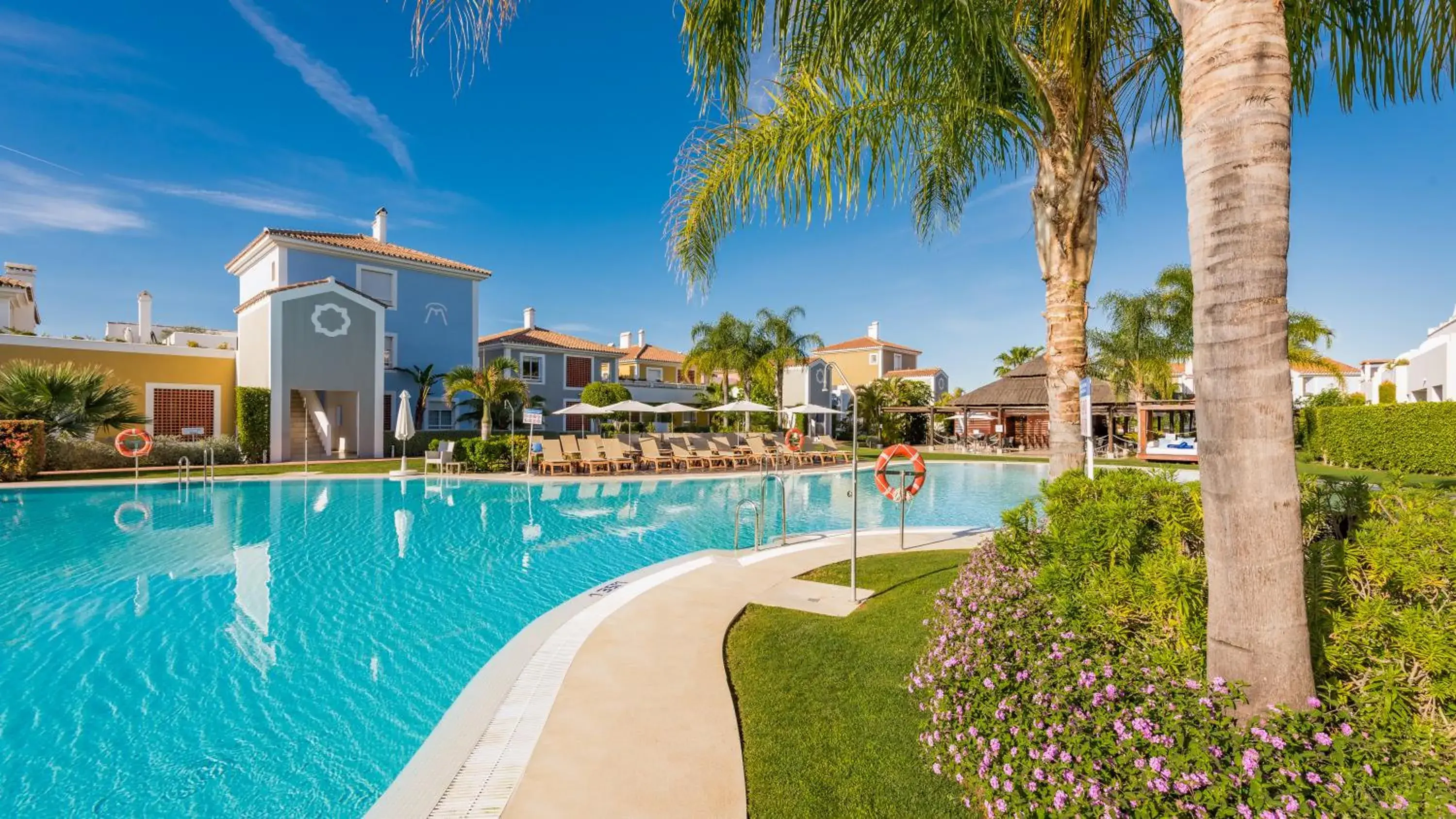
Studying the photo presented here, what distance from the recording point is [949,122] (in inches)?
236

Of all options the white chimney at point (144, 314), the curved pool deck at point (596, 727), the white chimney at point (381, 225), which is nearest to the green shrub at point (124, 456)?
the white chimney at point (144, 314)

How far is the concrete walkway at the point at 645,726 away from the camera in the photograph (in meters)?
3.08

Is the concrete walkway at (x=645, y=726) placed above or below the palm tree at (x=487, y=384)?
below

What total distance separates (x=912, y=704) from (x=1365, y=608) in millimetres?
2358

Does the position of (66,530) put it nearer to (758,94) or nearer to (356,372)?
(356,372)

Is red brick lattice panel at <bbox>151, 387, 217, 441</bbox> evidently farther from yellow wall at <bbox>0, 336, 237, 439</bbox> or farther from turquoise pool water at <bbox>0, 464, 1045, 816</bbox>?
turquoise pool water at <bbox>0, 464, 1045, 816</bbox>

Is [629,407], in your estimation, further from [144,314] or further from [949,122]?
[144,314]

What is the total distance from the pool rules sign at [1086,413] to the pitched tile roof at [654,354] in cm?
3951

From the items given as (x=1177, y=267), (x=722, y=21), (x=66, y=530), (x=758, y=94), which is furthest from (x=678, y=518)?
(x=1177, y=267)

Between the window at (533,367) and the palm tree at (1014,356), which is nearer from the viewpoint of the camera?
the window at (533,367)

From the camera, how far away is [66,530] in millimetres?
11508

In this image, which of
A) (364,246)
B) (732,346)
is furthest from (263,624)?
(732,346)

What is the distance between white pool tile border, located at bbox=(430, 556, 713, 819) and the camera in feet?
10.1

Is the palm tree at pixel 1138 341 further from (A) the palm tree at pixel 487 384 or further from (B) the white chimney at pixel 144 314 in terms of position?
(B) the white chimney at pixel 144 314
